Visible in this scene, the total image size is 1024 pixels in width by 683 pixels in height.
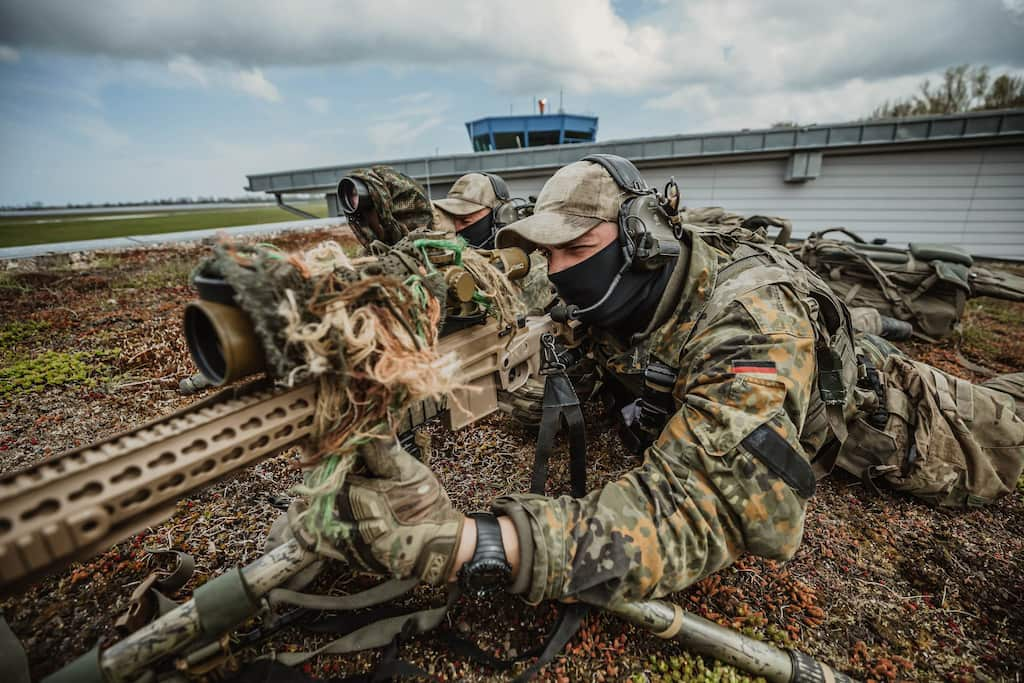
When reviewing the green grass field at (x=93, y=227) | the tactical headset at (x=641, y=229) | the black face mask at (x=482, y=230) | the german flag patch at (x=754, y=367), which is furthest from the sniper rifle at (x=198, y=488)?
the green grass field at (x=93, y=227)

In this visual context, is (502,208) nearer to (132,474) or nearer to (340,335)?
(340,335)

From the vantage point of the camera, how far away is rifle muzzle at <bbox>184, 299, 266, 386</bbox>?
118cm

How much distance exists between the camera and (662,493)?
5.95 ft

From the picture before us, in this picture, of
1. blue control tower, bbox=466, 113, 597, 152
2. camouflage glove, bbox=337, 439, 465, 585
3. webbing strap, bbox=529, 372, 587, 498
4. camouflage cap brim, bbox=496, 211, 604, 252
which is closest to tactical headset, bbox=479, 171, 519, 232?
camouflage cap brim, bbox=496, 211, 604, 252

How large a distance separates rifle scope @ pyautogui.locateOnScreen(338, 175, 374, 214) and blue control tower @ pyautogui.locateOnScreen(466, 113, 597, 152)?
1604 cm

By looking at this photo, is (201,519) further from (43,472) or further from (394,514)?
(43,472)

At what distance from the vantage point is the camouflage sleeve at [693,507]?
5.57 feet

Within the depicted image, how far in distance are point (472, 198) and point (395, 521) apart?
13.6 ft

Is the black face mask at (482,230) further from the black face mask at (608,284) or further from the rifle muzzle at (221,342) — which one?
the rifle muzzle at (221,342)

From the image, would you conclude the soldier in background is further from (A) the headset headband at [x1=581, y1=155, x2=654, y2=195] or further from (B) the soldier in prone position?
(A) the headset headband at [x1=581, y1=155, x2=654, y2=195]

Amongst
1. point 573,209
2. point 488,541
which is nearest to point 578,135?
point 573,209

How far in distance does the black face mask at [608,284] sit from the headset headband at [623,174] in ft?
1.06

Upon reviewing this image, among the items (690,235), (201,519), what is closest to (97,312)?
(201,519)

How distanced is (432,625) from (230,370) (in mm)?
1353
